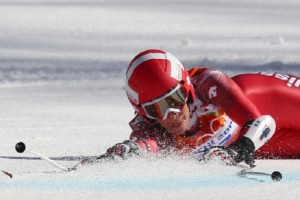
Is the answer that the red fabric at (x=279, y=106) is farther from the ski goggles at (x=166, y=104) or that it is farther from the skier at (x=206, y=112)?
the ski goggles at (x=166, y=104)

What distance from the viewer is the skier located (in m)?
4.02

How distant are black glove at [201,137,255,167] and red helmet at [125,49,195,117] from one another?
0.36 m

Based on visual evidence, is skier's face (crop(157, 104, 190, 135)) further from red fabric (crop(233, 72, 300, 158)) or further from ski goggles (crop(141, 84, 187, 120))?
red fabric (crop(233, 72, 300, 158))

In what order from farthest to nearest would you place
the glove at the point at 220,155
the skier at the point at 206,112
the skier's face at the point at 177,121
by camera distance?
the skier's face at the point at 177,121 < the skier at the point at 206,112 < the glove at the point at 220,155

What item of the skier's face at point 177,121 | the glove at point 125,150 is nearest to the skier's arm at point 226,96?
the skier's face at point 177,121

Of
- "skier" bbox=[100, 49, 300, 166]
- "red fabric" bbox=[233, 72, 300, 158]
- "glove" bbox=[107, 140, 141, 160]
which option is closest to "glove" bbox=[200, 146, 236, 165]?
"skier" bbox=[100, 49, 300, 166]

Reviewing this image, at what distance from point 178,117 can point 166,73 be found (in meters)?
0.24

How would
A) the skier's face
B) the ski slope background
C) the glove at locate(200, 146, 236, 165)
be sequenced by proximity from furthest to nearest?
1. the skier's face
2. the glove at locate(200, 146, 236, 165)
3. the ski slope background

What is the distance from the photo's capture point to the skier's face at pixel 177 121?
4.14 metres

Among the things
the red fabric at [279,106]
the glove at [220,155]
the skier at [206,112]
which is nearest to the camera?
the glove at [220,155]

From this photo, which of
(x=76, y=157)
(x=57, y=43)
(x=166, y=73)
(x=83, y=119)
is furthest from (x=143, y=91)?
(x=57, y=43)

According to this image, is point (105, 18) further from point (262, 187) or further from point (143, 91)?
point (262, 187)

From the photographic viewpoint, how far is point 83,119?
5.99m

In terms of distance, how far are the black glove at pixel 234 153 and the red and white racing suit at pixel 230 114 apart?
0.17m
